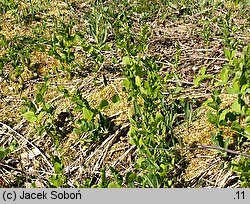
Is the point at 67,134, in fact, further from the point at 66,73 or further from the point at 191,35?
the point at 191,35

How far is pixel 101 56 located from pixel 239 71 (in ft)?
4.51

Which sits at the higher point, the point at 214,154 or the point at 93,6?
the point at 93,6

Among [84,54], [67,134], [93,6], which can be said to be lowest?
[67,134]

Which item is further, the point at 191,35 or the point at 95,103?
the point at 191,35

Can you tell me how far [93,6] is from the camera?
4.48 meters

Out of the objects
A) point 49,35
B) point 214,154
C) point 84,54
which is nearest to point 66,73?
point 84,54

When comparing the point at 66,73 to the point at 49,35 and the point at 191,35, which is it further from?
the point at 191,35

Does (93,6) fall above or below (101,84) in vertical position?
above

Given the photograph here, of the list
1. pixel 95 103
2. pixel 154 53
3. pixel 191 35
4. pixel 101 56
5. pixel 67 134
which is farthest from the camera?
pixel 191 35

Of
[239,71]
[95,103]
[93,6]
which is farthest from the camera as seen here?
[93,6]

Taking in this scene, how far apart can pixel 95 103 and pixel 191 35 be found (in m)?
1.37
